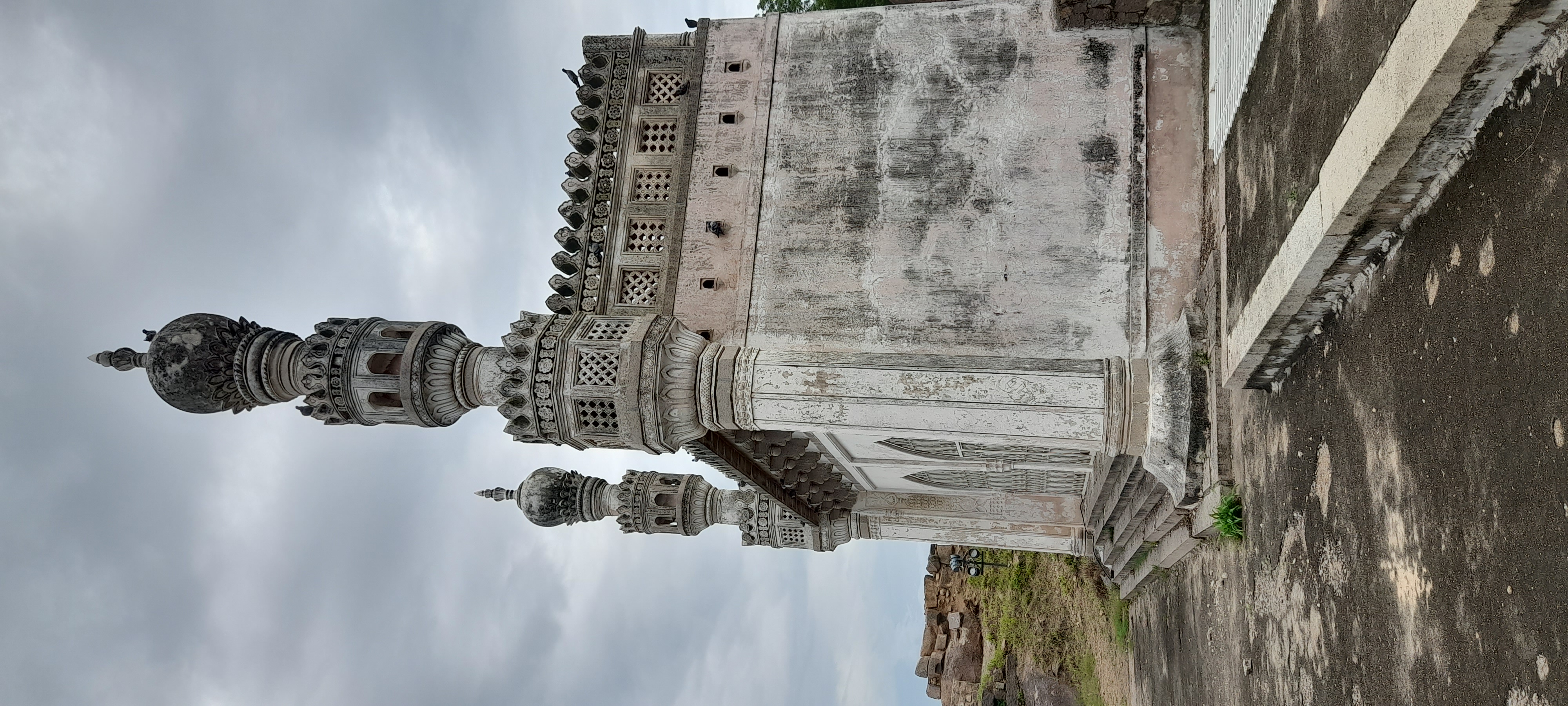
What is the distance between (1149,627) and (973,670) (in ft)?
40.1

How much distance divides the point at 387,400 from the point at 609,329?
2093mm

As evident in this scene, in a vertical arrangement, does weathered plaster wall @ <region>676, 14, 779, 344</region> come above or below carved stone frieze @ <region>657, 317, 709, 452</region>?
above

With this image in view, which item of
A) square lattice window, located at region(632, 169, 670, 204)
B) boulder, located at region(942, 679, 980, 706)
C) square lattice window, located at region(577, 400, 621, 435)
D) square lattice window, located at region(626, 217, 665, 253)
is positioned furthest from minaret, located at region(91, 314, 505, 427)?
boulder, located at region(942, 679, 980, 706)

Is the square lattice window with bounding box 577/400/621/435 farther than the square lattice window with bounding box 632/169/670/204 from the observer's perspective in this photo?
No

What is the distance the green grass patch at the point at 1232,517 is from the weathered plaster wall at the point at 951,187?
1.41m

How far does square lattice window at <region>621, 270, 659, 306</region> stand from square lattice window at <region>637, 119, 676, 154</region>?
124cm

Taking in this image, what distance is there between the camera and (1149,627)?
10.9 metres

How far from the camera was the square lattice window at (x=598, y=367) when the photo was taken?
22.8 feet

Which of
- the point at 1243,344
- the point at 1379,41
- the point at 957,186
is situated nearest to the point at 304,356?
the point at 957,186

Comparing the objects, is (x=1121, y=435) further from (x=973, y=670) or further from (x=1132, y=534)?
(x=973, y=670)

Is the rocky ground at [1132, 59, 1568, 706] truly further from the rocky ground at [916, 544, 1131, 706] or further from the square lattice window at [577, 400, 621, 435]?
the rocky ground at [916, 544, 1131, 706]

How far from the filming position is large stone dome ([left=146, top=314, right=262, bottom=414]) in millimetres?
7531

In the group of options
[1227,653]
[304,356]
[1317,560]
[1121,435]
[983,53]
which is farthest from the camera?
[983,53]

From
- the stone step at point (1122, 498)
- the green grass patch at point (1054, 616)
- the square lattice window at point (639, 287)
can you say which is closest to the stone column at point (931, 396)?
the square lattice window at point (639, 287)
